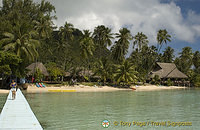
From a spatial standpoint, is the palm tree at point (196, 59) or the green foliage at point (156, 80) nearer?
the green foliage at point (156, 80)

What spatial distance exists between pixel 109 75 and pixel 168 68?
1793cm

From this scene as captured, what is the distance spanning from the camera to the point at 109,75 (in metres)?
37.5

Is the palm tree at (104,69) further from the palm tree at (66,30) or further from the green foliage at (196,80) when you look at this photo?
the green foliage at (196,80)

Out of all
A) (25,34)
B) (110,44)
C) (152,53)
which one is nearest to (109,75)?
(110,44)

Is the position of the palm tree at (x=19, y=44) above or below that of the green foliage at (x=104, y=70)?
above

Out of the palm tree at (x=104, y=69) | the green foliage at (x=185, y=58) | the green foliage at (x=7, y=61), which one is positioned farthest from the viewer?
the green foliage at (x=185, y=58)

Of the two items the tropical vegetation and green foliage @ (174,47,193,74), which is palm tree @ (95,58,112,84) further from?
green foliage @ (174,47,193,74)

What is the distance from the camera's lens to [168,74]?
46375mm

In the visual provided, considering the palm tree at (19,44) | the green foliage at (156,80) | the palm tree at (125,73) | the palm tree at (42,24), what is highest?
the palm tree at (42,24)

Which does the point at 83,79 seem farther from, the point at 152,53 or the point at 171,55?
the point at 171,55

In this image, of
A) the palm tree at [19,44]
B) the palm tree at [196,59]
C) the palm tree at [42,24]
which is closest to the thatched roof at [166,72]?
the palm tree at [196,59]

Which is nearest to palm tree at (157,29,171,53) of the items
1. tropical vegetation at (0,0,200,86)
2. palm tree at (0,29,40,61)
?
tropical vegetation at (0,0,200,86)

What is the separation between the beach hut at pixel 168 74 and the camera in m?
46.3

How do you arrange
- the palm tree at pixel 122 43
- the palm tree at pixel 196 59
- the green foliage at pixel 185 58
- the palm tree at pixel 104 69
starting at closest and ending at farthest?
the palm tree at pixel 104 69
the palm tree at pixel 122 43
the green foliage at pixel 185 58
the palm tree at pixel 196 59
